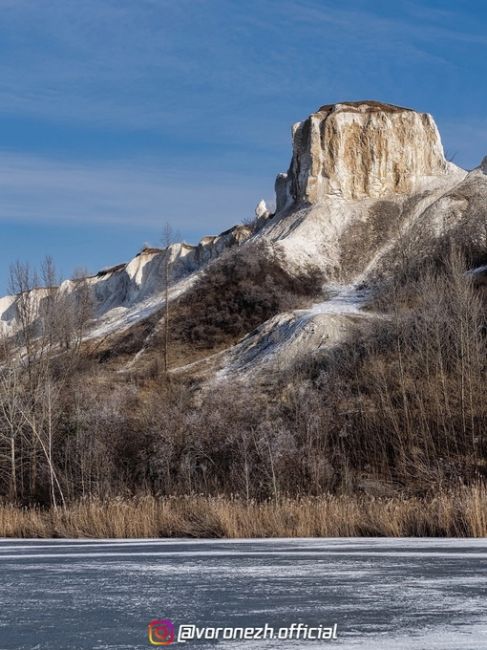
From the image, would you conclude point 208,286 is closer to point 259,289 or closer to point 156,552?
point 259,289

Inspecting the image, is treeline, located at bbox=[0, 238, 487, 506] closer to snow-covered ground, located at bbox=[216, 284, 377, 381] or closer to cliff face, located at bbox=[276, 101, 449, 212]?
snow-covered ground, located at bbox=[216, 284, 377, 381]

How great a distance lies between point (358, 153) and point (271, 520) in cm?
4874

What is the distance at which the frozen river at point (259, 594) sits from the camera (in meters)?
4.25

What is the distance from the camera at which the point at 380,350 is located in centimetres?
3419

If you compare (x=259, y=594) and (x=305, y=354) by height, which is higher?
(x=305, y=354)

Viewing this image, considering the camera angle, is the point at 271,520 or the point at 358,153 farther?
the point at 358,153

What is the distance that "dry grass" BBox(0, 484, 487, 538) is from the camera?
998 cm

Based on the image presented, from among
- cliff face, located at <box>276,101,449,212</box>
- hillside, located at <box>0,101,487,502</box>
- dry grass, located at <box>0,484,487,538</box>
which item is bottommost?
dry grass, located at <box>0,484,487,538</box>

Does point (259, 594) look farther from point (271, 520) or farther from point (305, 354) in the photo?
point (305, 354)

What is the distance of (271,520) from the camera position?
11094mm

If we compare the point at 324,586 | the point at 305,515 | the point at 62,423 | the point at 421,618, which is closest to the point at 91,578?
the point at 324,586

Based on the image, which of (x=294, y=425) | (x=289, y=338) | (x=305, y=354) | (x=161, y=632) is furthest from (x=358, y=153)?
(x=161, y=632)

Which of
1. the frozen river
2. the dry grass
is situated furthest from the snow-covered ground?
the frozen river

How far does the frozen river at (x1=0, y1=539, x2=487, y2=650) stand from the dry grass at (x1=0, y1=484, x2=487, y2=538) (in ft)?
3.64
